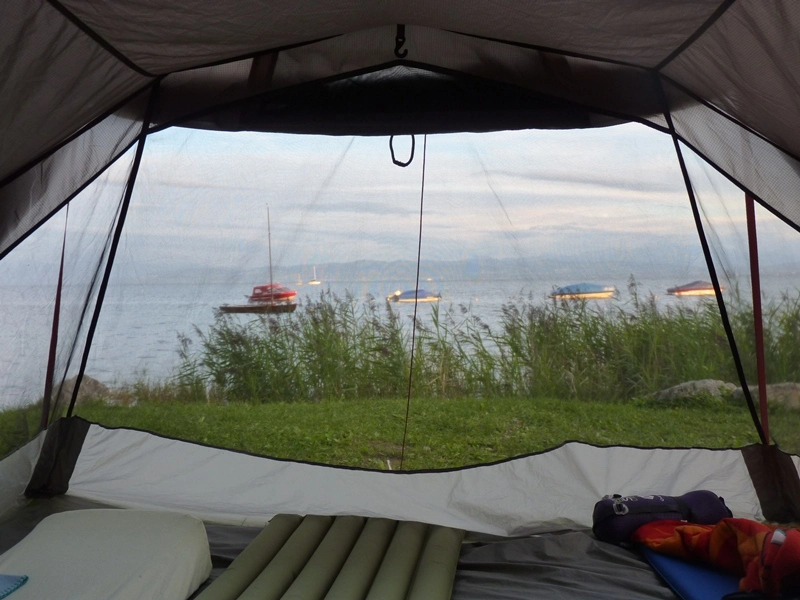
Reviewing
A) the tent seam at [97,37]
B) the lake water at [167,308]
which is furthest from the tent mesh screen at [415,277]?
the tent seam at [97,37]

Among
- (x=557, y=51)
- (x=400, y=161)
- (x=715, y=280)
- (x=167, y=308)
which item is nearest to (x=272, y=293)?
(x=167, y=308)

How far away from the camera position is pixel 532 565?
219 centimetres

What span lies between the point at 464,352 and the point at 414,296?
0.38 meters

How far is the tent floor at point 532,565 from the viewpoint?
79.8 inches

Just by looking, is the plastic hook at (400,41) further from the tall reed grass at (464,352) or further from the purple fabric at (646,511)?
the purple fabric at (646,511)

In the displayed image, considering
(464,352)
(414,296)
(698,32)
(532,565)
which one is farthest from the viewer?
(464,352)

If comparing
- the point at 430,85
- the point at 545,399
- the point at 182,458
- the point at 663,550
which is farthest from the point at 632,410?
the point at 182,458

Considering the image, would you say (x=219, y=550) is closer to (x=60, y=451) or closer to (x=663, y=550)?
(x=60, y=451)

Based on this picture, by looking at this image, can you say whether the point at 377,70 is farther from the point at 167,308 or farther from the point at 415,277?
the point at 167,308

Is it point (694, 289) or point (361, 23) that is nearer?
point (361, 23)

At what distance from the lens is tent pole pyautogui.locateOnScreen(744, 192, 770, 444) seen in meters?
2.65

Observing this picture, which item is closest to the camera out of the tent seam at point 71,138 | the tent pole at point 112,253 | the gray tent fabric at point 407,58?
the gray tent fabric at point 407,58

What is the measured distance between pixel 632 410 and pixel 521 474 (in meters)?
0.54

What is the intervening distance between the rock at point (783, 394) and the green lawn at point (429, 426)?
119mm
